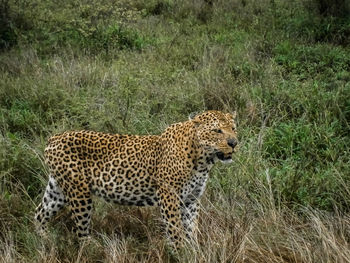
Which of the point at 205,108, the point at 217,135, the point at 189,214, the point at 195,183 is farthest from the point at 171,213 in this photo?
the point at 205,108

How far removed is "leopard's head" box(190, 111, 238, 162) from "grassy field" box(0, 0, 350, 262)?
0.42 meters

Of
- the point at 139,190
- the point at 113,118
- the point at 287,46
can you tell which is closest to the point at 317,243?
the point at 139,190

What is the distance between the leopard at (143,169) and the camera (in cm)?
501

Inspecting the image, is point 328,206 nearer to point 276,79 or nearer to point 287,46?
point 276,79

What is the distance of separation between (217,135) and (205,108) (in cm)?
321

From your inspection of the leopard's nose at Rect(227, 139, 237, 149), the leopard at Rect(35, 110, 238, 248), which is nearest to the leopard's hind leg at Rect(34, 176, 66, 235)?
the leopard at Rect(35, 110, 238, 248)

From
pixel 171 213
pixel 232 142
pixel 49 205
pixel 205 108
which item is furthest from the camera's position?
pixel 205 108

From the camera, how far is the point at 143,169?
5359 mm

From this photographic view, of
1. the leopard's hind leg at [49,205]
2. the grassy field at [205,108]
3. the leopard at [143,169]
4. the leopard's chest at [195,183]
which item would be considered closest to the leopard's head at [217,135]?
the leopard at [143,169]

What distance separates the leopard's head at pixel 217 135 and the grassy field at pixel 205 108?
1.39 ft

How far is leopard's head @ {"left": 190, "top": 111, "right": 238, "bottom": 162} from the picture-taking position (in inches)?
193

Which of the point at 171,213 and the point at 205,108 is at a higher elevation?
the point at 171,213

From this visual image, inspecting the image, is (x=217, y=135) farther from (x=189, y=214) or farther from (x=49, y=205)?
(x=49, y=205)

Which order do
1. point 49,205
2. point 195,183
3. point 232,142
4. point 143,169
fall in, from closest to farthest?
point 232,142, point 195,183, point 143,169, point 49,205
